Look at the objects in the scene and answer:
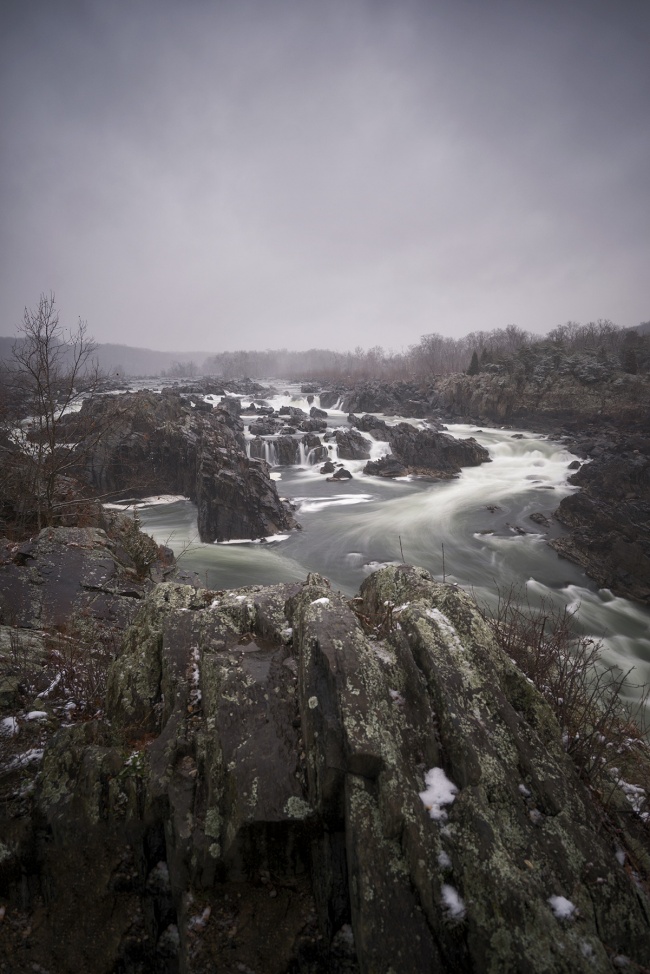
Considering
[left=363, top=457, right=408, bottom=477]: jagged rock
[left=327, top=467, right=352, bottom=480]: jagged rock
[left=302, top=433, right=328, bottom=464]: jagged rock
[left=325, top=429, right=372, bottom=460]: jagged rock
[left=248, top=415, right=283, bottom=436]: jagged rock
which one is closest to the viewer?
[left=327, top=467, right=352, bottom=480]: jagged rock

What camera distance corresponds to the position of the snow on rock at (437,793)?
290 centimetres

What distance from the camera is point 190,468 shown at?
2384 cm

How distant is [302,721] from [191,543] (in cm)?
1475

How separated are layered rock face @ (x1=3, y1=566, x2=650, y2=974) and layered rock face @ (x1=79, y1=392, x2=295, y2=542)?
12.7 meters

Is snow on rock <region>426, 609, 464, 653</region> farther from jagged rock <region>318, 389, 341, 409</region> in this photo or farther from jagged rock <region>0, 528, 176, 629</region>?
jagged rock <region>318, 389, 341, 409</region>

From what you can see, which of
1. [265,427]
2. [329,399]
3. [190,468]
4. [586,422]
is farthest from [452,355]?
[190,468]

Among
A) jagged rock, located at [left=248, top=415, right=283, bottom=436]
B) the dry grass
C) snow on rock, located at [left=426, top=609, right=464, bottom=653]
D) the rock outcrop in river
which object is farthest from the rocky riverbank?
snow on rock, located at [left=426, top=609, right=464, bottom=653]

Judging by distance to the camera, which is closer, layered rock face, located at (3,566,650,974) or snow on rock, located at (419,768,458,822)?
layered rock face, located at (3,566,650,974)

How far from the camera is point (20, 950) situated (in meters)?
2.85

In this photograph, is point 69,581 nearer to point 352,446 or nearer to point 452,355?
point 352,446

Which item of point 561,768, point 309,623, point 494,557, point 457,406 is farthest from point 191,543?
point 457,406

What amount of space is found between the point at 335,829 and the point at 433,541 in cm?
1586

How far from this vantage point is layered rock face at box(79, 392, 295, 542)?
60.0 feet

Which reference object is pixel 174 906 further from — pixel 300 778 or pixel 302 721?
pixel 302 721
